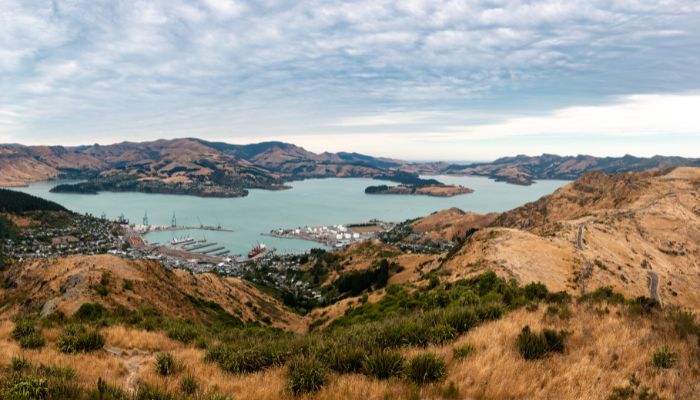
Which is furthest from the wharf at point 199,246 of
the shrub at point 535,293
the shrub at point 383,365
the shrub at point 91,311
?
the shrub at point 383,365

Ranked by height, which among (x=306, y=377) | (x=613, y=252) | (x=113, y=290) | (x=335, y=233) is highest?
(x=306, y=377)

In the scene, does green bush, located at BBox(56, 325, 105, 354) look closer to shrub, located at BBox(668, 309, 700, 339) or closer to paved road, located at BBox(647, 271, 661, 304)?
shrub, located at BBox(668, 309, 700, 339)

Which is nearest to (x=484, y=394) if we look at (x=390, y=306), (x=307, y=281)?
(x=390, y=306)

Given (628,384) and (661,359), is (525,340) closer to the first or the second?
(628,384)

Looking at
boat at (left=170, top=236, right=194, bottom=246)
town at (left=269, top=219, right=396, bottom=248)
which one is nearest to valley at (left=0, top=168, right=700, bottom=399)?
town at (left=269, top=219, right=396, bottom=248)

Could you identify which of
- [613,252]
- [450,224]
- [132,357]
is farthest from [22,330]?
[450,224]

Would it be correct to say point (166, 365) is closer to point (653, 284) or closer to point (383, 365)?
point (383, 365)
